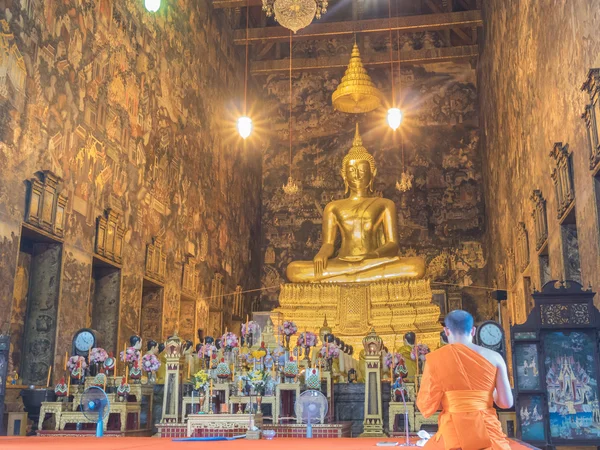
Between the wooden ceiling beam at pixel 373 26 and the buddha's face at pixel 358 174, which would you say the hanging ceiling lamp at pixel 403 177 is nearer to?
the wooden ceiling beam at pixel 373 26

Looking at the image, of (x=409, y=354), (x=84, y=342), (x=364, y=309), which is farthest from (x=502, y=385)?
(x=364, y=309)

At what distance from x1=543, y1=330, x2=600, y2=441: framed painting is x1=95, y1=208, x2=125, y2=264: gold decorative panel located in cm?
493

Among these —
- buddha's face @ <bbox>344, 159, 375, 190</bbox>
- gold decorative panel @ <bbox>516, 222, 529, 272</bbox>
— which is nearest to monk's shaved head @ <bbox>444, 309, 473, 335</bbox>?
gold decorative panel @ <bbox>516, 222, 529, 272</bbox>

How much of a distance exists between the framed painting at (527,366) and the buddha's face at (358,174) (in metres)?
6.97

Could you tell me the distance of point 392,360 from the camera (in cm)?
628

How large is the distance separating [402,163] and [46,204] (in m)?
9.43

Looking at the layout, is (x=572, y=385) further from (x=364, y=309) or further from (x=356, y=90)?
(x=356, y=90)

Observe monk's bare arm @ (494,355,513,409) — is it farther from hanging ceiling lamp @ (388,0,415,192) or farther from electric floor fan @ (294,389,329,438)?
hanging ceiling lamp @ (388,0,415,192)

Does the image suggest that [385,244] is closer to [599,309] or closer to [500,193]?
[500,193]

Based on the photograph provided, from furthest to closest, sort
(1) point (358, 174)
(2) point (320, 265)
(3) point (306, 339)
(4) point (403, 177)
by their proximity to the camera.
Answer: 1. (4) point (403, 177)
2. (1) point (358, 174)
3. (2) point (320, 265)
4. (3) point (306, 339)

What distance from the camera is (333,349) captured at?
248 inches

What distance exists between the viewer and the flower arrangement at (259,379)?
5.66m

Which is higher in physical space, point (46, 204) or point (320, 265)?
point (320, 265)

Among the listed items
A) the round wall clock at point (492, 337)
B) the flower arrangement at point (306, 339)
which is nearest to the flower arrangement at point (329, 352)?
the flower arrangement at point (306, 339)
